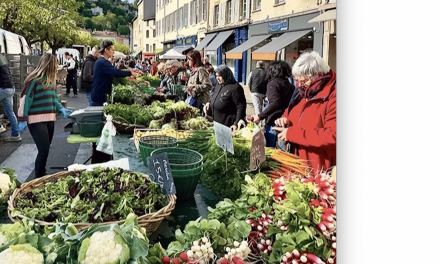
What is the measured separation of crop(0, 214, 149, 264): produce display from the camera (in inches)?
47.8

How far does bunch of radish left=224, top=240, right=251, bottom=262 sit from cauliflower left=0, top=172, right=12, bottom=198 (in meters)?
1.31

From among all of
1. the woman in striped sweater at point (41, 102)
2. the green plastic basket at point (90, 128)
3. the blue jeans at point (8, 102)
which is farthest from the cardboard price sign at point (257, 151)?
the blue jeans at point (8, 102)

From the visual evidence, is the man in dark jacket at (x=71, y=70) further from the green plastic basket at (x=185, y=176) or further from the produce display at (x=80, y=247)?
the produce display at (x=80, y=247)

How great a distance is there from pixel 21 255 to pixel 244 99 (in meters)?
3.54

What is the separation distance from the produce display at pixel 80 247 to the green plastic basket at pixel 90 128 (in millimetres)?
3085

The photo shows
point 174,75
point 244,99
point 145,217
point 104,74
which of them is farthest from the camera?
point 174,75

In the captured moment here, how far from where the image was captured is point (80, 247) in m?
1.25

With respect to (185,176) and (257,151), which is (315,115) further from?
(185,176)

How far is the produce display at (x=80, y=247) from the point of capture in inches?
47.8

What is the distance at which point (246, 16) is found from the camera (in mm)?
17094

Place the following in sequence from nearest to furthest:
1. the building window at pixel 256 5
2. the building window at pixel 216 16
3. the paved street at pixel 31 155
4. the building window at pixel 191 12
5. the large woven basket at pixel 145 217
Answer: the large woven basket at pixel 145 217 → the paved street at pixel 31 155 → the building window at pixel 256 5 → the building window at pixel 216 16 → the building window at pixel 191 12

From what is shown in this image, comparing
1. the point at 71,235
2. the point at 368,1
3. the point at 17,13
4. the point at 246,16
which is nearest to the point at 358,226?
the point at 368,1

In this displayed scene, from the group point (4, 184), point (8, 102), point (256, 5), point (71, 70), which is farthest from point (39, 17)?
point (4, 184)

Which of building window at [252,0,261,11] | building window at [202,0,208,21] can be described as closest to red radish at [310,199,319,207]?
building window at [252,0,261,11]
